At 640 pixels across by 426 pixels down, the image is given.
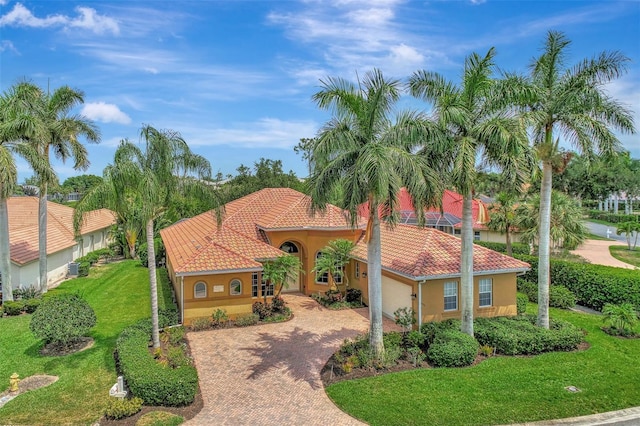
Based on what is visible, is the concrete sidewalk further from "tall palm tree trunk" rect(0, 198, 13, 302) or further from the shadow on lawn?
"tall palm tree trunk" rect(0, 198, 13, 302)

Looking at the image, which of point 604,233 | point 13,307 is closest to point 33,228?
point 13,307

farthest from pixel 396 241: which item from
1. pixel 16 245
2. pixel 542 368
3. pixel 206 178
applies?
pixel 16 245

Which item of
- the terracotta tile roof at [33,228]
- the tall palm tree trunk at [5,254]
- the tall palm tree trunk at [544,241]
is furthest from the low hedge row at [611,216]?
the tall palm tree trunk at [5,254]

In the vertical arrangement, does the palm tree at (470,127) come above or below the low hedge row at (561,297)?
above

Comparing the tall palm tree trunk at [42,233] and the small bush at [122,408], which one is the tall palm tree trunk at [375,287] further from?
the tall palm tree trunk at [42,233]

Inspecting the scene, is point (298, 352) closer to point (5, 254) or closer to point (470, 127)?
point (470, 127)

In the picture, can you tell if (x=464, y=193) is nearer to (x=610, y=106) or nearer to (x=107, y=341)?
(x=610, y=106)
